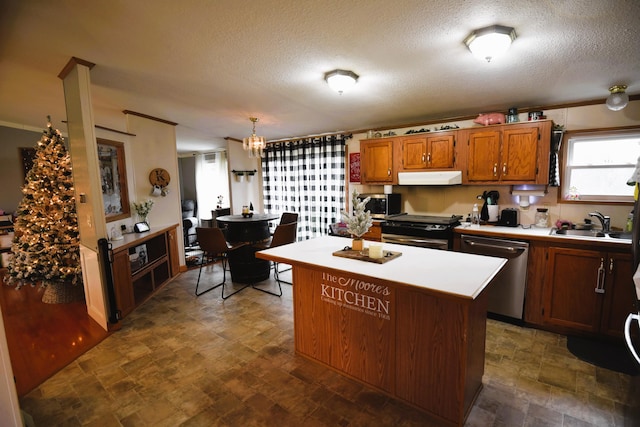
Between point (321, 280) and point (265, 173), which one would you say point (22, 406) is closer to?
point (321, 280)

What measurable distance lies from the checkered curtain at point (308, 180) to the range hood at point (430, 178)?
1305 mm

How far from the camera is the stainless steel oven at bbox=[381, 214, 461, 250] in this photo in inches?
128

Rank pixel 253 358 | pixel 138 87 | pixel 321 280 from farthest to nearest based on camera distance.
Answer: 1. pixel 138 87
2. pixel 253 358
3. pixel 321 280

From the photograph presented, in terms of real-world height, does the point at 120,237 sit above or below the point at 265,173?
below

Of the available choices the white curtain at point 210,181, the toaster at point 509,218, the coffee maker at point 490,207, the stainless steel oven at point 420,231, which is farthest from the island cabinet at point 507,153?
the white curtain at point 210,181

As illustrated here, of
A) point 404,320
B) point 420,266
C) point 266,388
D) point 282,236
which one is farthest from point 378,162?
Result: point 266,388

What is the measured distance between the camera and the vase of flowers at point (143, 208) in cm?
384

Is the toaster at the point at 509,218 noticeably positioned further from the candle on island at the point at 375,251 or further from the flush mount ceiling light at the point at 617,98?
the candle on island at the point at 375,251

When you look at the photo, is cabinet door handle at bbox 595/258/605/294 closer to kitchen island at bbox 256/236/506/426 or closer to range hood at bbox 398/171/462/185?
kitchen island at bbox 256/236/506/426

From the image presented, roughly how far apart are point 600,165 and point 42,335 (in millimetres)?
5852

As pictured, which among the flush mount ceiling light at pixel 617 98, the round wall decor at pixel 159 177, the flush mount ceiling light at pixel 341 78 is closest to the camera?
the flush mount ceiling light at pixel 341 78

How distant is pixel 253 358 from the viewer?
236 centimetres

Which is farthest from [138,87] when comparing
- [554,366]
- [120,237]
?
[554,366]

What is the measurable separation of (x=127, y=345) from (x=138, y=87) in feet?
7.82
